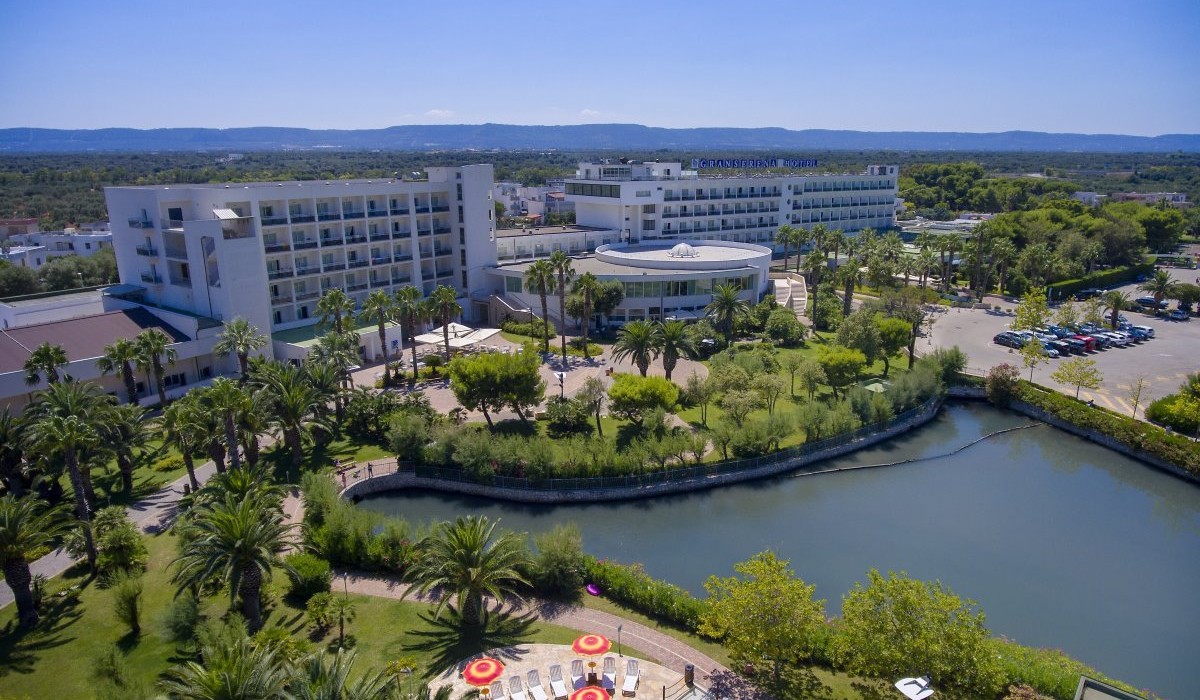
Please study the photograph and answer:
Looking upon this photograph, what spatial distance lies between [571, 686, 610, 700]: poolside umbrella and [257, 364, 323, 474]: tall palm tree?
93.0 ft

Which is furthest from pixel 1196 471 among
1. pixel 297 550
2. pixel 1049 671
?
pixel 297 550

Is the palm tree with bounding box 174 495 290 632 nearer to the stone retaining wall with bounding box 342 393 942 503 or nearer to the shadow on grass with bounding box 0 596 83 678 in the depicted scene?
the shadow on grass with bounding box 0 596 83 678

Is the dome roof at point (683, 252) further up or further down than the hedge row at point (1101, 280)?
further up

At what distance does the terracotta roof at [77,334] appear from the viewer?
5431cm

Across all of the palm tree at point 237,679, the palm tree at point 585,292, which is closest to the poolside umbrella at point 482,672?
the palm tree at point 237,679

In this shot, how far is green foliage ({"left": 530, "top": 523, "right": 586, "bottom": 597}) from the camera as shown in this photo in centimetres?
3547

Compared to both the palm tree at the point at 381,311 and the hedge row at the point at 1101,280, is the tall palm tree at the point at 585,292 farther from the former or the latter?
the hedge row at the point at 1101,280

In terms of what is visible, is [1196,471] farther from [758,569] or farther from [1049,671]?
[758,569]

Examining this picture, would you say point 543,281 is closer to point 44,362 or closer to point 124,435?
point 124,435

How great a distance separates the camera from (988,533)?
44469 millimetres

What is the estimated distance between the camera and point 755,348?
71.6 meters

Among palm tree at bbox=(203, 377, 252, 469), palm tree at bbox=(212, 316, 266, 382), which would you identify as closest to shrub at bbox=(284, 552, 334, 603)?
palm tree at bbox=(203, 377, 252, 469)

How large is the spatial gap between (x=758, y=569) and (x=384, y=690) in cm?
1456

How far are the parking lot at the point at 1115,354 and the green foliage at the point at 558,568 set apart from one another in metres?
50.2
